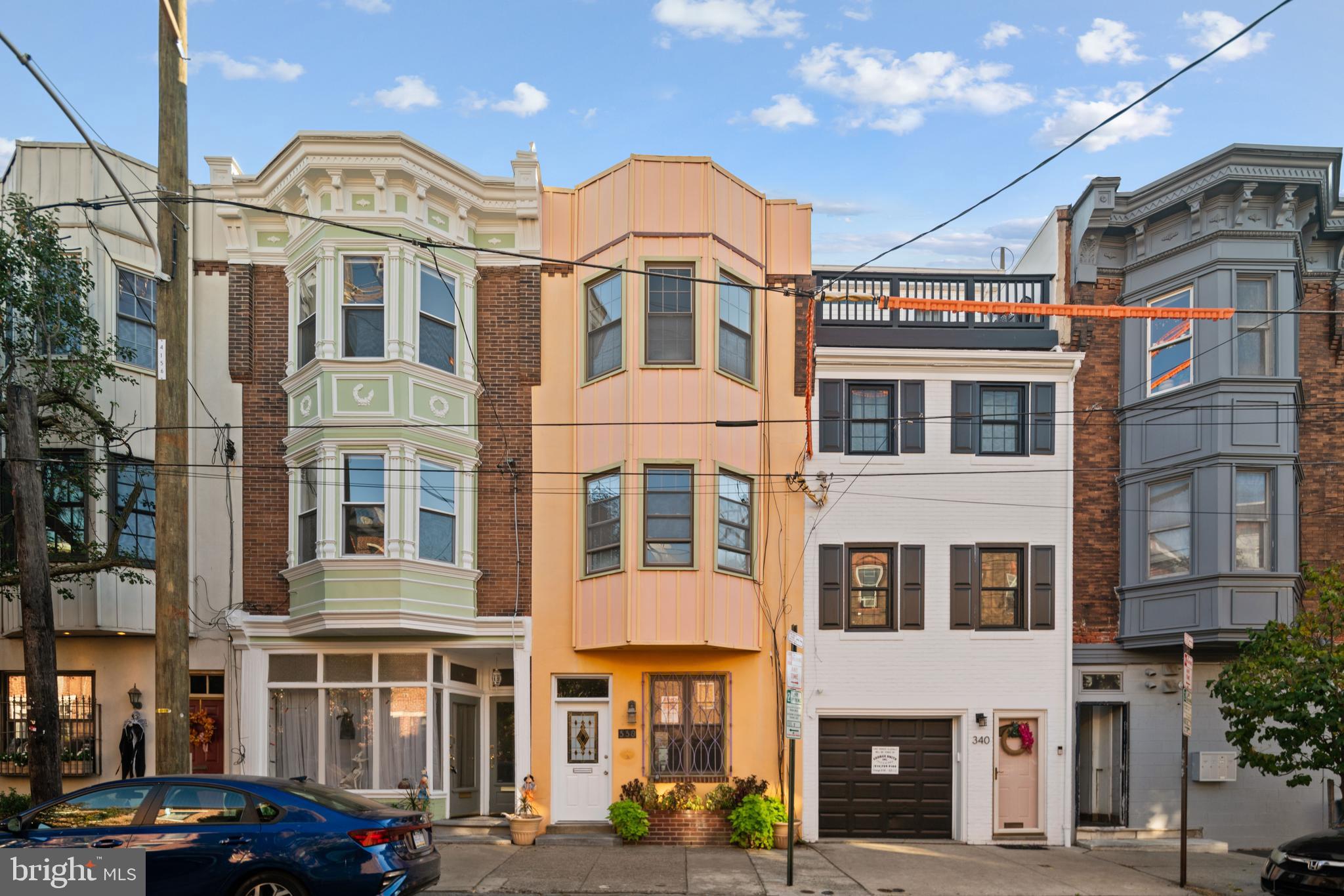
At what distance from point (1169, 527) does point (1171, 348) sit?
297 cm

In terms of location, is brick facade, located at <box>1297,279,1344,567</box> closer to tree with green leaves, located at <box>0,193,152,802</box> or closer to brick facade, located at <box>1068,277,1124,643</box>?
brick facade, located at <box>1068,277,1124,643</box>

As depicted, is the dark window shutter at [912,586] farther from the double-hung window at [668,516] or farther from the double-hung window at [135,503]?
the double-hung window at [135,503]

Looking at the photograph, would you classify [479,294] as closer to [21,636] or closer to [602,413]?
[602,413]

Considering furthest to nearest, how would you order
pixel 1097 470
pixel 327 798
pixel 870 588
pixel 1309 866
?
pixel 1097 470, pixel 870 588, pixel 1309 866, pixel 327 798

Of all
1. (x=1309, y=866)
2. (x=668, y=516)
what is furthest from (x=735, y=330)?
(x=1309, y=866)

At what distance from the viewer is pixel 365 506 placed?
58.5 feet

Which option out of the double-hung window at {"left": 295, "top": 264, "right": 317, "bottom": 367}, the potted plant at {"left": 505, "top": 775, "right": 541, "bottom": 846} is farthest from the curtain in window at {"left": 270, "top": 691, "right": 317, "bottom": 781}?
the double-hung window at {"left": 295, "top": 264, "right": 317, "bottom": 367}

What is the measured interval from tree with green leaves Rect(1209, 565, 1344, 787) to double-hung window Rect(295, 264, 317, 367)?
1420cm

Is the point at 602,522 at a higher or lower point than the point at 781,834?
higher

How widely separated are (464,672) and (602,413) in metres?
5.04

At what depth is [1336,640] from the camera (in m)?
18.5

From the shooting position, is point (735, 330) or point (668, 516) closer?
point (668, 516)

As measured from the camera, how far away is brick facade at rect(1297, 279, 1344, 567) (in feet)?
64.3

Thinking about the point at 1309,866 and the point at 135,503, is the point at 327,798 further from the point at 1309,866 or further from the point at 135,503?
the point at 1309,866
